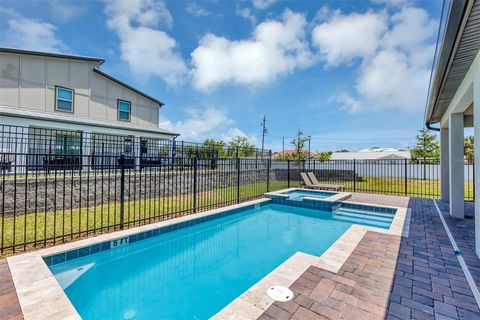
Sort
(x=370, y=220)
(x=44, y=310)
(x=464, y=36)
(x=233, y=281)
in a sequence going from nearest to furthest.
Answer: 1. (x=44, y=310)
2. (x=464, y=36)
3. (x=233, y=281)
4. (x=370, y=220)

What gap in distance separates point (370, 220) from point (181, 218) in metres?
5.85

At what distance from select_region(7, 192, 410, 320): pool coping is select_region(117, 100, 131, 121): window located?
12.0 metres

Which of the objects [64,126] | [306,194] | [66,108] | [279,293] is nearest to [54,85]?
[66,108]

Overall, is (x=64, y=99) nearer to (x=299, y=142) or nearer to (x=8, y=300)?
(x=8, y=300)

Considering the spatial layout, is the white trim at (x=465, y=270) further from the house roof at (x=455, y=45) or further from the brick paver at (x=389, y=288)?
the house roof at (x=455, y=45)

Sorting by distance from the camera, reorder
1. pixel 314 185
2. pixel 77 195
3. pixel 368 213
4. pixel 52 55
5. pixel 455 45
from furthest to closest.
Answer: pixel 314 185
pixel 52 55
pixel 368 213
pixel 77 195
pixel 455 45

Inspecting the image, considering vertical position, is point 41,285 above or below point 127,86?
below

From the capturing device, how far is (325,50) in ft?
33.7

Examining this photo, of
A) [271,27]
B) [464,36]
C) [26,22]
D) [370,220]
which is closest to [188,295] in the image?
[464,36]

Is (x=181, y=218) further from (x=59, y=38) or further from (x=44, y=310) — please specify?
(x=59, y=38)

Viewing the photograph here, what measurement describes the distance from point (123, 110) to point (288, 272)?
15.3 m

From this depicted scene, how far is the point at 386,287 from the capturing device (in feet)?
9.25

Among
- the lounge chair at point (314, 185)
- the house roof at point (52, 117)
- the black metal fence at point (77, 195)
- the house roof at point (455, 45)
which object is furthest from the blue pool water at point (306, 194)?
the house roof at point (52, 117)

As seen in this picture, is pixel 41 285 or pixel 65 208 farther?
pixel 65 208
